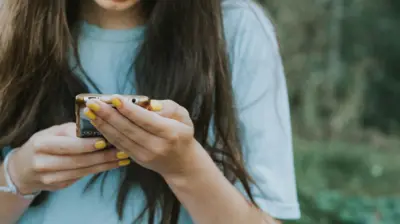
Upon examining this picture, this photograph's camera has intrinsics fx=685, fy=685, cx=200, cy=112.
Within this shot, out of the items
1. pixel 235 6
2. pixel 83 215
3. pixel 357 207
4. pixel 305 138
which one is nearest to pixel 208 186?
pixel 83 215

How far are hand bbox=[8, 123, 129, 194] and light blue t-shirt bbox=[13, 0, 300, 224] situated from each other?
8 cm

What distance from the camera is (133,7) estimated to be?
111cm

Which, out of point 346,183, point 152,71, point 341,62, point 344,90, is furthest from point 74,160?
point 341,62

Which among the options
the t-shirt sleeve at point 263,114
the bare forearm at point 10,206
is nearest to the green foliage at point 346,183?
the t-shirt sleeve at point 263,114

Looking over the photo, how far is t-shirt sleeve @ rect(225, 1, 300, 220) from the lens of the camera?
1049 millimetres

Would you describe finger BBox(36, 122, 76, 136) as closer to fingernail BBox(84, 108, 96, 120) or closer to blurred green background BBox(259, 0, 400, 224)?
fingernail BBox(84, 108, 96, 120)

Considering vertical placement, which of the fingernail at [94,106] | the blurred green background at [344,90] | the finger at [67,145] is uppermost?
the fingernail at [94,106]

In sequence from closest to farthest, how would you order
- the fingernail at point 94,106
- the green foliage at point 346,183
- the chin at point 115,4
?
the fingernail at point 94,106 → the chin at point 115,4 → the green foliage at point 346,183

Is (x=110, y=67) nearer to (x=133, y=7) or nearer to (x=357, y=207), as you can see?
(x=133, y=7)

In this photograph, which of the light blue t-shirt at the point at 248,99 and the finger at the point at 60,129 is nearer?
the finger at the point at 60,129

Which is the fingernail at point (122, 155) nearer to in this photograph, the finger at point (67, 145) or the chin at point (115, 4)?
the finger at point (67, 145)

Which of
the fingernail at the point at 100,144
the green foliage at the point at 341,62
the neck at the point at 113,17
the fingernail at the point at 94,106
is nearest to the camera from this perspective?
the fingernail at the point at 94,106

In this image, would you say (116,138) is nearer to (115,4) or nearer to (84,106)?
(84,106)

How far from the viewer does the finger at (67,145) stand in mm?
866
